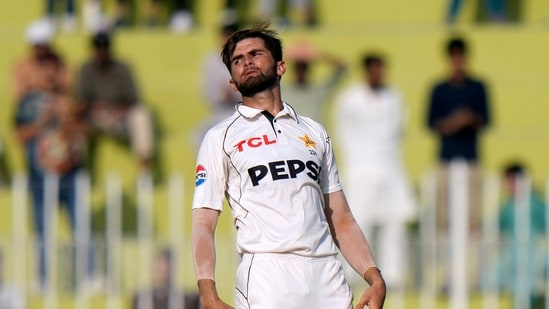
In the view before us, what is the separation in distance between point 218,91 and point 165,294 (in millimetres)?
1743

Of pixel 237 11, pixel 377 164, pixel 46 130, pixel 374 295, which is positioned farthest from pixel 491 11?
pixel 374 295

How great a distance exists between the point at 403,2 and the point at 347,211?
33.9 feet

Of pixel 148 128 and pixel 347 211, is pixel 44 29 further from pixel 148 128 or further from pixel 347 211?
pixel 347 211

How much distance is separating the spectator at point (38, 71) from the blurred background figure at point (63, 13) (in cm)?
224

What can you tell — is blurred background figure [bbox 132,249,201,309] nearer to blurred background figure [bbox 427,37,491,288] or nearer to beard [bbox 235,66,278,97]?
blurred background figure [bbox 427,37,491,288]

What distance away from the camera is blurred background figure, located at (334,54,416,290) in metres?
12.9

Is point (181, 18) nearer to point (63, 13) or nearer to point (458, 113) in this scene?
point (63, 13)

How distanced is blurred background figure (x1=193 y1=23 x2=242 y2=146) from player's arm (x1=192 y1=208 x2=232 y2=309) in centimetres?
630

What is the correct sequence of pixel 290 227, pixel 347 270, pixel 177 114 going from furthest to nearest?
1. pixel 177 114
2. pixel 347 270
3. pixel 290 227

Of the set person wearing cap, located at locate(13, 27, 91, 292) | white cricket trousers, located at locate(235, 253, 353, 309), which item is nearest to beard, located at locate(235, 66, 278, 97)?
white cricket trousers, located at locate(235, 253, 353, 309)

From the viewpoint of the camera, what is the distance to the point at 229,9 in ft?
56.1

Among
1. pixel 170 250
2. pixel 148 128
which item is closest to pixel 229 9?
pixel 148 128

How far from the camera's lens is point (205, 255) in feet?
22.1

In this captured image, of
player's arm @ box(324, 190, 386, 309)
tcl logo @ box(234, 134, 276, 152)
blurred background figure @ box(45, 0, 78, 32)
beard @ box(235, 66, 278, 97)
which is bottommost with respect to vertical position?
player's arm @ box(324, 190, 386, 309)
